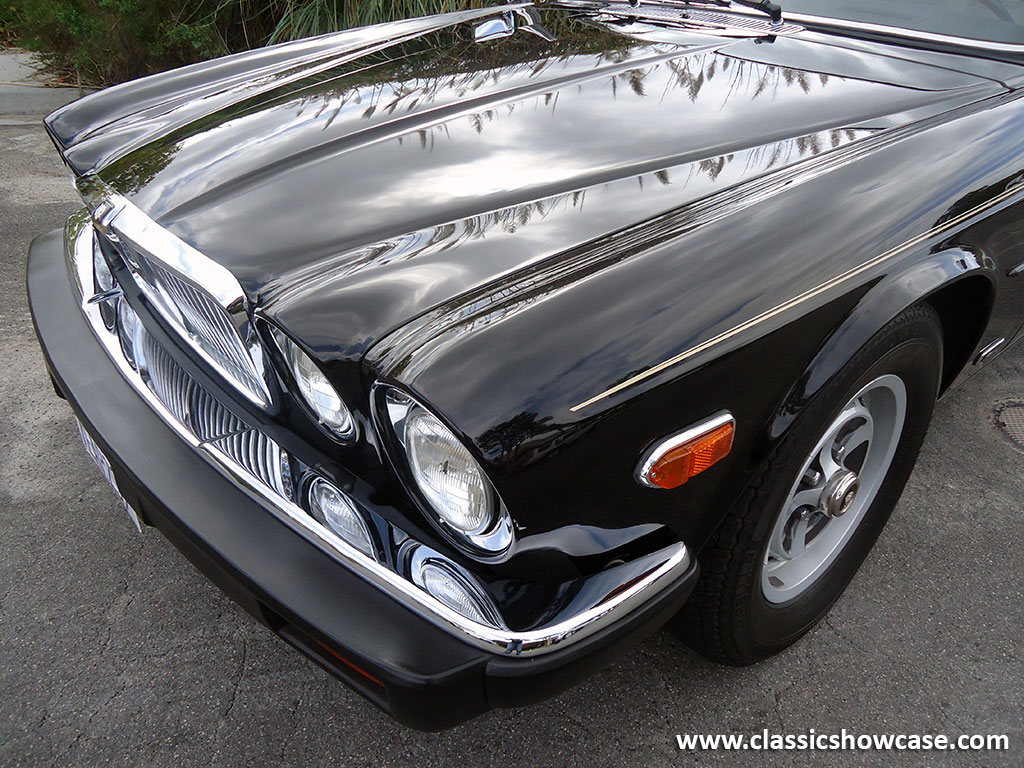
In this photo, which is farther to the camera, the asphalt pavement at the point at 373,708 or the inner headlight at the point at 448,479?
the asphalt pavement at the point at 373,708

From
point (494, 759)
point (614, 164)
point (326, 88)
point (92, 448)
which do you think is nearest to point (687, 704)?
point (494, 759)

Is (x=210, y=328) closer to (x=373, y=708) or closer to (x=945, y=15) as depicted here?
(x=373, y=708)

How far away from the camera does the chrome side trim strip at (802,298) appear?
3.89 feet

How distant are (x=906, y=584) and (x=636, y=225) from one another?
1267 mm

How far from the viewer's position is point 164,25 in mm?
5289

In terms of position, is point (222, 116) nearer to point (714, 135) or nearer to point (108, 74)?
point (714, 135)

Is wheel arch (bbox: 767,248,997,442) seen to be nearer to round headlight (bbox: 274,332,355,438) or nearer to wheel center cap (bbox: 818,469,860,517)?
wheel center cap (bbox: 818,469,860,517)

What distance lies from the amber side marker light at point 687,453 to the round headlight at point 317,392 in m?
Answer: 0.47

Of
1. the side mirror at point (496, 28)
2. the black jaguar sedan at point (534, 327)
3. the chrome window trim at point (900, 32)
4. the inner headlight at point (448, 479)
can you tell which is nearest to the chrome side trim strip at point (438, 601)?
the black jaguar sedan at point (534, 327)

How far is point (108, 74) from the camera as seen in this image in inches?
221

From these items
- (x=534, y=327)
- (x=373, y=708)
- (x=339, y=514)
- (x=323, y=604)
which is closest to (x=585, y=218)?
(x=534, y=327)

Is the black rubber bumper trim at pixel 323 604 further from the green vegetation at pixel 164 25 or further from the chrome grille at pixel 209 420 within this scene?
the green vegetation at pixel 164 25

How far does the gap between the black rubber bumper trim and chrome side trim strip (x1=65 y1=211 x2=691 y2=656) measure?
1 centimetres

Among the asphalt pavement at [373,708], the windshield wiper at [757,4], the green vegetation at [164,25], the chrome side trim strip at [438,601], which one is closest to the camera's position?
the chrome side trim strip at [438,601]
